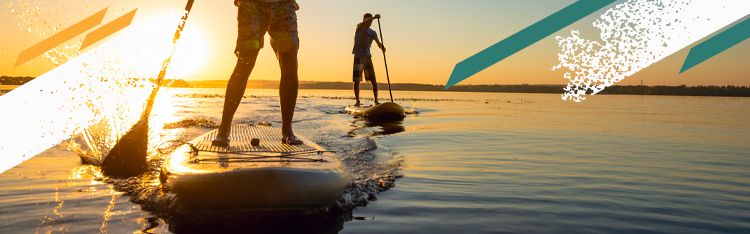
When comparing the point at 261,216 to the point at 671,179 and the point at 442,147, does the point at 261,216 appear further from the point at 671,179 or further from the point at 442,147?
the point at 442,147

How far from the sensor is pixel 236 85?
4.77m

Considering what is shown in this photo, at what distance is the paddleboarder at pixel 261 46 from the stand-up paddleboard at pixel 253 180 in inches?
28.7

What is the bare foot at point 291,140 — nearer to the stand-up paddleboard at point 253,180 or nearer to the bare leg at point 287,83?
the bare leg at point 287,83

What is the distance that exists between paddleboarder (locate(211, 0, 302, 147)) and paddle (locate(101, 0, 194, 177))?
103cm

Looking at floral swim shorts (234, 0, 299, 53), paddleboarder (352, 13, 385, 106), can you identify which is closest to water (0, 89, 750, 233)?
floral swim shorts (234, 0, 299, 53)

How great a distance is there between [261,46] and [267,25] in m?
0.19

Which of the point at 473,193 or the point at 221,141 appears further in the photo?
the point at 221,141

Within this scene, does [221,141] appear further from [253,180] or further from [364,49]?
[364,49]

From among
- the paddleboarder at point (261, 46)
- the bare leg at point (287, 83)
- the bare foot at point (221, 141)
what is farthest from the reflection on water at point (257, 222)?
the bare leg at point (287, 83)

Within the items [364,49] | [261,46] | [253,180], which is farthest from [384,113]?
[253,180]

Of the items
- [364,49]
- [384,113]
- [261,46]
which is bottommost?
[384,113]

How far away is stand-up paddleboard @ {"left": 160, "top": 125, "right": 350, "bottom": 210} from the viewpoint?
10.8 ft

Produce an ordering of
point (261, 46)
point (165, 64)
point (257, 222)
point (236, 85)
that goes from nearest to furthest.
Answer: point (257, 222) < point (236, 85) < point (261, 46) < point (165, 64)

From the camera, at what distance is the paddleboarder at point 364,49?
50.6 feet
